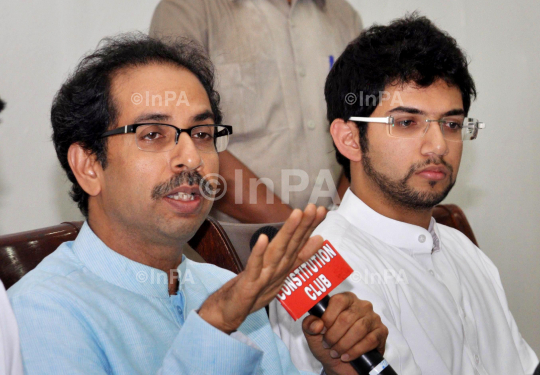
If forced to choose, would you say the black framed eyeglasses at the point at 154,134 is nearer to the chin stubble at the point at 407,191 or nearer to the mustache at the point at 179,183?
the mustache at the point at 179,183

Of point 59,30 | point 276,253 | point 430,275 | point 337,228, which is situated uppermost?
point 59,30

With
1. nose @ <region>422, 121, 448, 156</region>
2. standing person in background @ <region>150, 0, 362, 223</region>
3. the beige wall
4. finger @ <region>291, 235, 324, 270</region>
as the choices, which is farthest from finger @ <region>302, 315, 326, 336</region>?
the beige wall

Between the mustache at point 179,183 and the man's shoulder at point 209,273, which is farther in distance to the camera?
the man's shoulder at point 209,273

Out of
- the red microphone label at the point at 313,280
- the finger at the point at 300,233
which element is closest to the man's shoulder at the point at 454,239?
the red microphone label at the point at 313,280

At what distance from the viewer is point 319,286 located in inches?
41.6

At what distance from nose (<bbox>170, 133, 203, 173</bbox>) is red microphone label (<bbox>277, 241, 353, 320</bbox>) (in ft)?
1.30

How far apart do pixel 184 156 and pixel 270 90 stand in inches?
43.2

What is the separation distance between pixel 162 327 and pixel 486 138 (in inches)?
105

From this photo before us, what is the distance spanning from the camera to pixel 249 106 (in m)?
2.33

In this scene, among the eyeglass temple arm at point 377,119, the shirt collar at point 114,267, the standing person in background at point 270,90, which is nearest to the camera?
the shirt collar at point 114,267

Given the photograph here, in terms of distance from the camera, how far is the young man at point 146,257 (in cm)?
105

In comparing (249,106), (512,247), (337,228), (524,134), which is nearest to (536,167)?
(524,134)

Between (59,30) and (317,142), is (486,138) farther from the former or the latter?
(59,30)

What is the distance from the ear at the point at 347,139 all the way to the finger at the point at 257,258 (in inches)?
37.0
